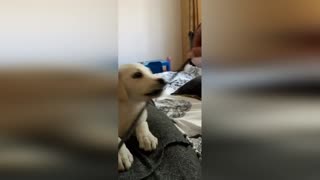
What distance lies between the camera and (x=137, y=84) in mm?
823

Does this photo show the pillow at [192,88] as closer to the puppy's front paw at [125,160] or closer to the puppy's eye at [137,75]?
the puppy's eye at [137,75]

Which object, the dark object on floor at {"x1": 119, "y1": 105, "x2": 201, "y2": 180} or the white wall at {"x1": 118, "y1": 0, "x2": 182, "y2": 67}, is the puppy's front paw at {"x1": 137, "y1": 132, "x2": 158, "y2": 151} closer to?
the dark object on floor at {"x1": 119, "y1": 105, "x2": 201, "y2": 180}

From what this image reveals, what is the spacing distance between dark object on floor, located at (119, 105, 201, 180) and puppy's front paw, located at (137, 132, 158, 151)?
0.01 meters

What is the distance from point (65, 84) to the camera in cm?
50

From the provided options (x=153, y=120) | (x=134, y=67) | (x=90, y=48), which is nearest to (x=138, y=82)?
(x=134, y=67)

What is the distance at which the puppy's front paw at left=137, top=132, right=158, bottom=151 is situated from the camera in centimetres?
84

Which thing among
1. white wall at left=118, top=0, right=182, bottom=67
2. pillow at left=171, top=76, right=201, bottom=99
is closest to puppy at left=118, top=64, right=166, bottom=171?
pillow at left=171, top=76, right=201, bottom=99

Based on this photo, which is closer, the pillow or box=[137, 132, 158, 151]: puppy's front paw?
box=[137, 132, 158, 151]: puppy's front paw

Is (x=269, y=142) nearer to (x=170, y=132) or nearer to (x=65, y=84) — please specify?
(x=65, y=84)

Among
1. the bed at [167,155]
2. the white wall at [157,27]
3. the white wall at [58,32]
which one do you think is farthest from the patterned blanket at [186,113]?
the white wall at [157,27]

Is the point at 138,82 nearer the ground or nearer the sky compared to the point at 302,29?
nearer the ground

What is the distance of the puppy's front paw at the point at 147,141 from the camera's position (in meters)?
0.84

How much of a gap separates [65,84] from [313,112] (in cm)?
36

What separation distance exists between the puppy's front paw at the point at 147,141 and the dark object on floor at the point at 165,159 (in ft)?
0.03
